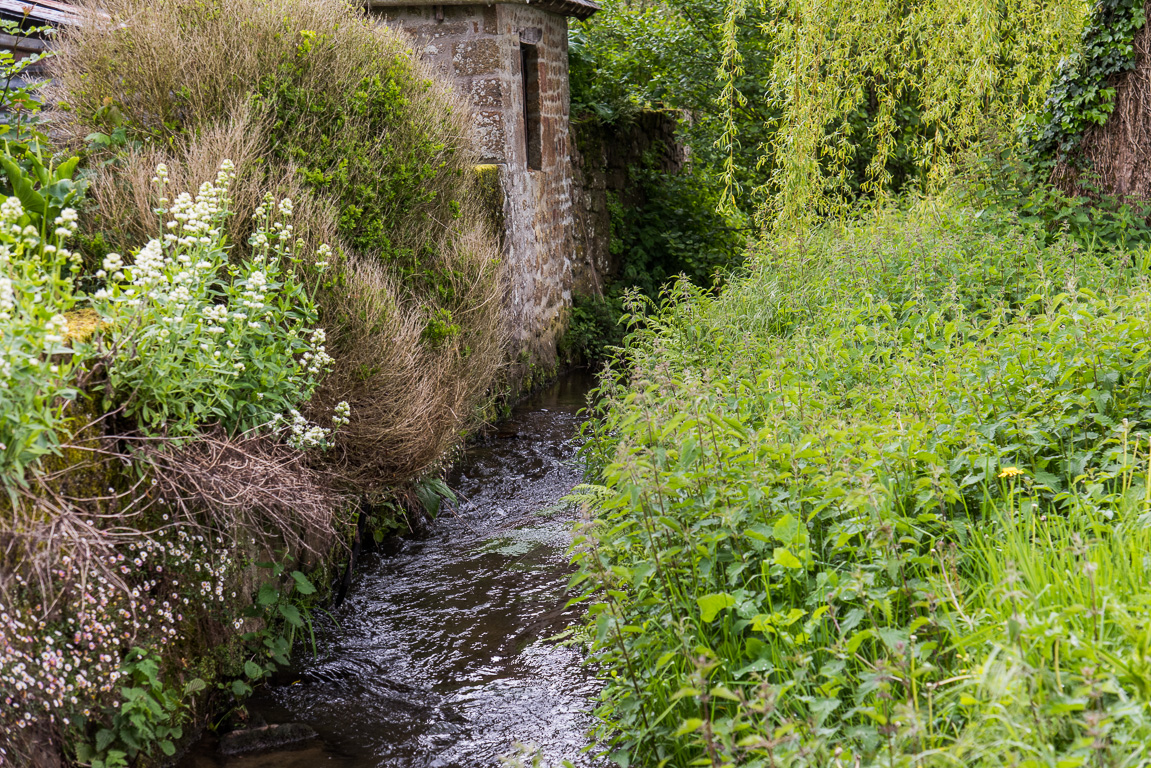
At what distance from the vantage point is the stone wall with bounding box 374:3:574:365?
9.23 metres

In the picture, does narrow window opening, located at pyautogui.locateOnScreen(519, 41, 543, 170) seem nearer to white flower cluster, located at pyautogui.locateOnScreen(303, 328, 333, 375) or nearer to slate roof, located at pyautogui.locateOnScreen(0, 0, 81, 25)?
slate roof, located at pyautogui.locateOnScreen(0, 0, 81, 25)

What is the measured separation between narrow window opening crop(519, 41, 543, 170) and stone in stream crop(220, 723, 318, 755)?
7304 mm

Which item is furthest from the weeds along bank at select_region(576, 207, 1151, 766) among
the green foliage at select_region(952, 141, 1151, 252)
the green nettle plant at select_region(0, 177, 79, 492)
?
the green foliage at select_region(952, 141, 1151, 252)

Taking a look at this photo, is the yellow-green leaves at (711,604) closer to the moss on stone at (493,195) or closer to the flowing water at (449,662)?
the flowing water at (449,662)

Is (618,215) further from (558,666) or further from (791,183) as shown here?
(558,666)

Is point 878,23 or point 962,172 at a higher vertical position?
point 878,23

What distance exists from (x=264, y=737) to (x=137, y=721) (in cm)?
66

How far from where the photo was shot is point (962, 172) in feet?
26.6

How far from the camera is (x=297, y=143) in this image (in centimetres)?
516

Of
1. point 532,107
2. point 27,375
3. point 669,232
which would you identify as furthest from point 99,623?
point 669,232

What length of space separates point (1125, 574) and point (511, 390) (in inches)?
270

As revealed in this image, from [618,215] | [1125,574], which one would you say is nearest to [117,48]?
[1125,574]

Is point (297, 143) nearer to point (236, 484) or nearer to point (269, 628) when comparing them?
point (236, 484)

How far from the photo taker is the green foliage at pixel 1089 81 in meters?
6.43
